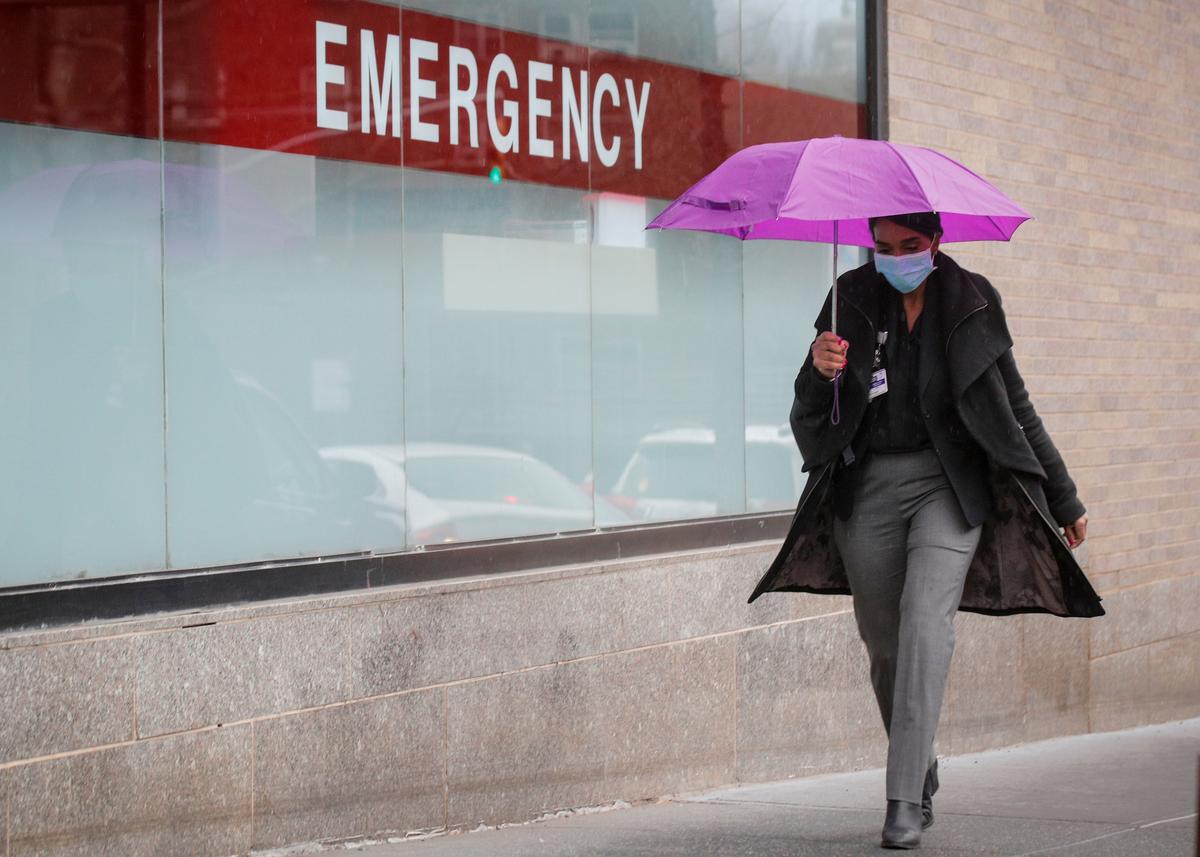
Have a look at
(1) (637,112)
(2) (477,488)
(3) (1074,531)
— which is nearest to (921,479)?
(3) (1074,531)

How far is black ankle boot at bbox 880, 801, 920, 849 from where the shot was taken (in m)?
4.69

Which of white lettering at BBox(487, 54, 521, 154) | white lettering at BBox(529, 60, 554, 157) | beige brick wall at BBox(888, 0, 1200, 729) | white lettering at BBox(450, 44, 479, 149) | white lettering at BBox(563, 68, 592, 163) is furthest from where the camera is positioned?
beige brick wall at BBox(888, 0, 1200, 729)

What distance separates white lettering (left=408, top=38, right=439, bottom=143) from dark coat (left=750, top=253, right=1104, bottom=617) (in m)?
1.61

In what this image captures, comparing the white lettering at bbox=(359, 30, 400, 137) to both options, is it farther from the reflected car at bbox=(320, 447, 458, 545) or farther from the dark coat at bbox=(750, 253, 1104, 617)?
the dark coat at bbox=(750, 253, 1104, 617)

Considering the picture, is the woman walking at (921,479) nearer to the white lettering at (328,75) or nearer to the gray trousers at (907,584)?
the gray trousers at (907,584)

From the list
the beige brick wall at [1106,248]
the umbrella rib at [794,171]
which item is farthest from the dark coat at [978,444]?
the beige brick wall at [1106,248]

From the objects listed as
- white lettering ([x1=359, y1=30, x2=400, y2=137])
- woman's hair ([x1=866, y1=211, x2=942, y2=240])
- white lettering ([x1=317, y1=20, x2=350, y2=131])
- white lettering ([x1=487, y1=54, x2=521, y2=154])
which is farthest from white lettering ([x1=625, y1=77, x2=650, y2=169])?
woman's hair ([x1=866, y1=211, x2=942, y2=240])

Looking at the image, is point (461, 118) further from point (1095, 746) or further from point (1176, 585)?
point (1176, 585)

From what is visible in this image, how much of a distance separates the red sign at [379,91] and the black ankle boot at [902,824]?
2642mm

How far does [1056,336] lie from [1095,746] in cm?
212

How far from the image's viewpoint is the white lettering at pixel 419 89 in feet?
18.8

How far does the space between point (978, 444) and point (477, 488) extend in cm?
192

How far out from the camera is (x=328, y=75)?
17.9ft

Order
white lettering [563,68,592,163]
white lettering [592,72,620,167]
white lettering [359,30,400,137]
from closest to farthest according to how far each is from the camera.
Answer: white lettering [359,30,400,137] → white lettering [563,68,592,163] → white lettering [592,72,620,167]
